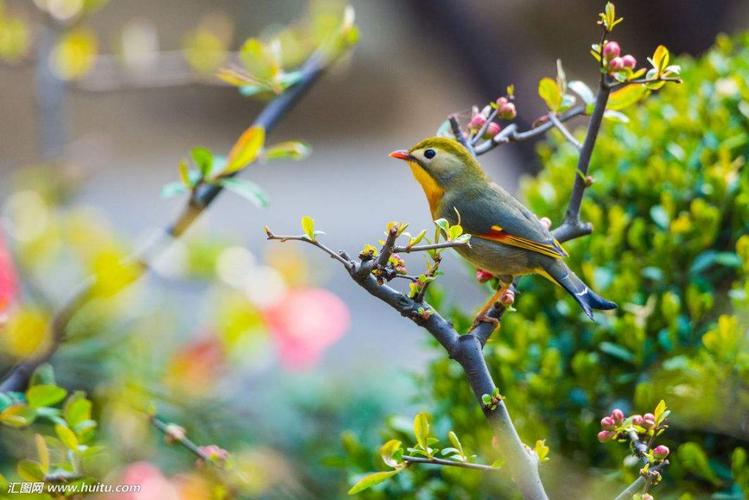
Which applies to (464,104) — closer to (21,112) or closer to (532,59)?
(532,59)

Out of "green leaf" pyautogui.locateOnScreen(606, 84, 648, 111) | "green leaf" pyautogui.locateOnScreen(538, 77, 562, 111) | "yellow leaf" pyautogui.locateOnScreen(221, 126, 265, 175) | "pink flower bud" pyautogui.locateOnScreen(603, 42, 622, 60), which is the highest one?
"pink flower bud" pyautogui.locateOnScreen(603, 42, 622, 60)

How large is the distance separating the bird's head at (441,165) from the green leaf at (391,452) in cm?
54

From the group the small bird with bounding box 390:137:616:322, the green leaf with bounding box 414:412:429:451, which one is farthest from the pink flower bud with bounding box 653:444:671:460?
the small bird with bounding box 390:137:616:322

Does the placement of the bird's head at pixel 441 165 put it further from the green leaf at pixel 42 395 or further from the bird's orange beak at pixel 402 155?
the green leaf at pixel 42 395

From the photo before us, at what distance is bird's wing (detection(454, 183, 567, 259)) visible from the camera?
59.3 inches

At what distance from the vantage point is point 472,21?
3.94 m

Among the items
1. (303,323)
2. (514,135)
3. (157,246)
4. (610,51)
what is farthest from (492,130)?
(303,323)

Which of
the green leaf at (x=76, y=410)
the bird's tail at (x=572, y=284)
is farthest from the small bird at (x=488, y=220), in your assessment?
the green leaf at (x=76, y=410)

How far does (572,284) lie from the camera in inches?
59.5

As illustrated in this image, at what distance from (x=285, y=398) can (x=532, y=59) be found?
253cm

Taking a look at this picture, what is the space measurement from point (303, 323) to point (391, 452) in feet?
3.70

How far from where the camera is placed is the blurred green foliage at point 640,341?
157 cm

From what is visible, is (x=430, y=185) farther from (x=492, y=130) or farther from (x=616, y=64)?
(x=616, y=64)

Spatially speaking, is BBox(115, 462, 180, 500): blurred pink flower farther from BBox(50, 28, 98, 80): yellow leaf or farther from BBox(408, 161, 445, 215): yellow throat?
BBox(50, 28, 98, 80): yellow leaf
